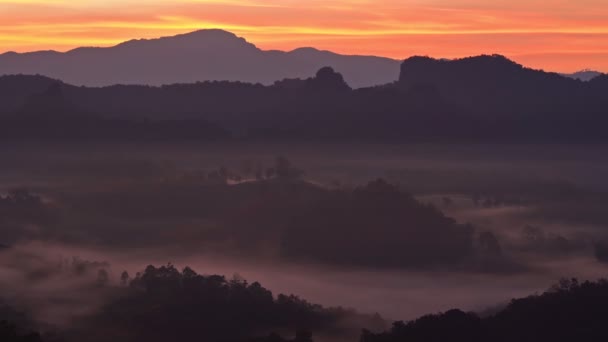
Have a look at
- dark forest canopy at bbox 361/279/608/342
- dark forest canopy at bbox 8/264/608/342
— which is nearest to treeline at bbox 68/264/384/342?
dark forest canopy at bbox 8/264/608/342

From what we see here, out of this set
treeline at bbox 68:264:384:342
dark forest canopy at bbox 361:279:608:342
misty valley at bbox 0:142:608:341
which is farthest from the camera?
misty valley at bbox 0:142:608:341

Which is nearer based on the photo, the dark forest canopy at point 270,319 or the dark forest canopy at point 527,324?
the dark forest canopy at point 527,324

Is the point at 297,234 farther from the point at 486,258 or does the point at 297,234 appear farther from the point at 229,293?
the point at 229,293

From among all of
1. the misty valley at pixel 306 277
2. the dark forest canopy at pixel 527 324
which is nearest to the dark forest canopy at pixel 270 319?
the dark forest canopy at pixel 527 324

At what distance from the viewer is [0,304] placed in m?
87.8

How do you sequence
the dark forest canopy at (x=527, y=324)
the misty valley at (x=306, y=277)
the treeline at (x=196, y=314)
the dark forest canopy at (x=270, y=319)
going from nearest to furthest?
1. the dark forest canopy at (x=527, y=324)
2. the dark forest canopy at (x=270, y=319)
3. the treeline at (x=196, y=314)
4. the misty valley at (x=306, y=277)

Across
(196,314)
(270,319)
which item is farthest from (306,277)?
(196,314)

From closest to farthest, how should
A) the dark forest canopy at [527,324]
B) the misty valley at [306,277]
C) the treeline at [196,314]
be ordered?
1. the dark forest canopy at [527,324]
2. the treeline at [196,314]
3. the misty valley at [306,277]

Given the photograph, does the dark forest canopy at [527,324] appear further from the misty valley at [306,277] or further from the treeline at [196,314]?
the treeline at [196,314]

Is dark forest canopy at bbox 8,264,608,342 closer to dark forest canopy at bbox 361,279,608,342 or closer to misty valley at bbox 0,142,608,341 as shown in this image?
dark forest canopy at bbox 361,279,608,342

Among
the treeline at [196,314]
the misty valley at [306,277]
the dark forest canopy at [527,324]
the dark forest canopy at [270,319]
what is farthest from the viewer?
the misty valley at [306,277]

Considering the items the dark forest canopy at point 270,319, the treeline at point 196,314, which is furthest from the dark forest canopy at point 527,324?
the treeline at point 196,314

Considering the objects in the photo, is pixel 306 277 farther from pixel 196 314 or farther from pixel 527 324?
pixel 527 324

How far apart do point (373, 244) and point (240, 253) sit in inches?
956
